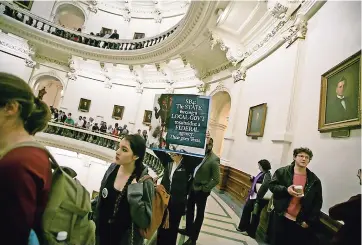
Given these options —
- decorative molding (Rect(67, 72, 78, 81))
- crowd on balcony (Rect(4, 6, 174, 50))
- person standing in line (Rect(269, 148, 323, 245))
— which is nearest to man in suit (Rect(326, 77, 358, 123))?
person standing in line (Rect(269, 148, 323, 245))

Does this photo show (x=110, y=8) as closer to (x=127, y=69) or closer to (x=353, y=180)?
(x=127, y=69)

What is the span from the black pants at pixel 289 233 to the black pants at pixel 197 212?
1.03 meters

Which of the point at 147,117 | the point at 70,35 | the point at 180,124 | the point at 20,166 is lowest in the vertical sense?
the point at 20,166

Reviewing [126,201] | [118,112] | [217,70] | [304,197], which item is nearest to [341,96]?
[304,197]

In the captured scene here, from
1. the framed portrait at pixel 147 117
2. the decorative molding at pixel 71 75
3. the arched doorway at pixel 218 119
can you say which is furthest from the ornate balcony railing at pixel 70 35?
the arched doorway at pixel 218 119

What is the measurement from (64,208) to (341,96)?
3642 mm

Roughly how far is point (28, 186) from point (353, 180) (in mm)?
3423

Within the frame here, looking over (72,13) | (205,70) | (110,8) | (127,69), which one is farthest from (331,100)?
(72,13)

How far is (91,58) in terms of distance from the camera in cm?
1411

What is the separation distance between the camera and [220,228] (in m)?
4.16

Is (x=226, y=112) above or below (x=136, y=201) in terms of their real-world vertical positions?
above

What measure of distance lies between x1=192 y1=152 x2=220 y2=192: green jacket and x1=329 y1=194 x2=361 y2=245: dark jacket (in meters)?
1.77

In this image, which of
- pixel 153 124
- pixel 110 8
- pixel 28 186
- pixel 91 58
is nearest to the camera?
pixel 28 186

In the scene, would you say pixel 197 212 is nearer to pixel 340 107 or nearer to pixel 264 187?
pixel 264 187
